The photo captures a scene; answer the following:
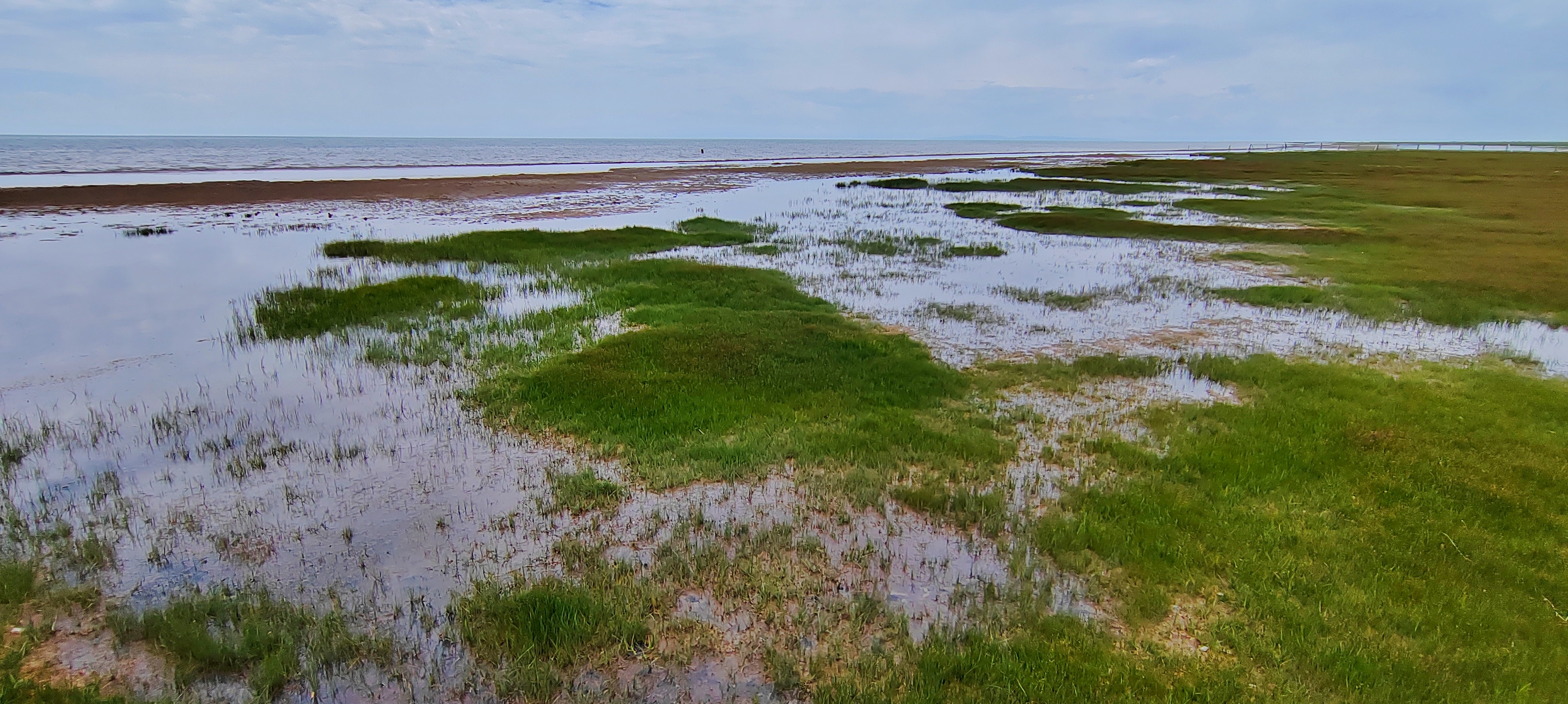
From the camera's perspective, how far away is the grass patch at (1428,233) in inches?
733

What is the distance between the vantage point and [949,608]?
257 inches

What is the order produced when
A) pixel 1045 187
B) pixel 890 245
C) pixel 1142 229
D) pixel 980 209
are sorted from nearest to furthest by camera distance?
1. pixel 890 245
2. pixel 1142 229
3. pixel 980 209
4. pixel 1045 187

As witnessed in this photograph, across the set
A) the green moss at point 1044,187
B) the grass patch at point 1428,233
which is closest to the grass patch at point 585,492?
the grass patch at point 1428,233

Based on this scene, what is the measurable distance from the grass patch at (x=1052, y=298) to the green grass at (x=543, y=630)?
15.2 meters

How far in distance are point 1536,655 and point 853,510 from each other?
19.2 feet

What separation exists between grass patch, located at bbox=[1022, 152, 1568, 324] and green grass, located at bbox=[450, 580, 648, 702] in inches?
781

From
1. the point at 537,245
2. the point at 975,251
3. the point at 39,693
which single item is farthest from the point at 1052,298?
the point at 39,693

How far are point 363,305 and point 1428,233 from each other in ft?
127

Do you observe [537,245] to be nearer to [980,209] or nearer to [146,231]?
[146,231]

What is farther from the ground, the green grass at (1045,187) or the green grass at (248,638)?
the green grass at (1045,187)

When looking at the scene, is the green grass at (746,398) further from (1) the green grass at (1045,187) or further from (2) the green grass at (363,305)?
(1) the green grass at (1045,187)

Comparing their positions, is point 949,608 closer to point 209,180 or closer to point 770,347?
point 770,347

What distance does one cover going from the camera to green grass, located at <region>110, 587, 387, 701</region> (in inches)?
219

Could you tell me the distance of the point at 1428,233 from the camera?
29.1 metres
